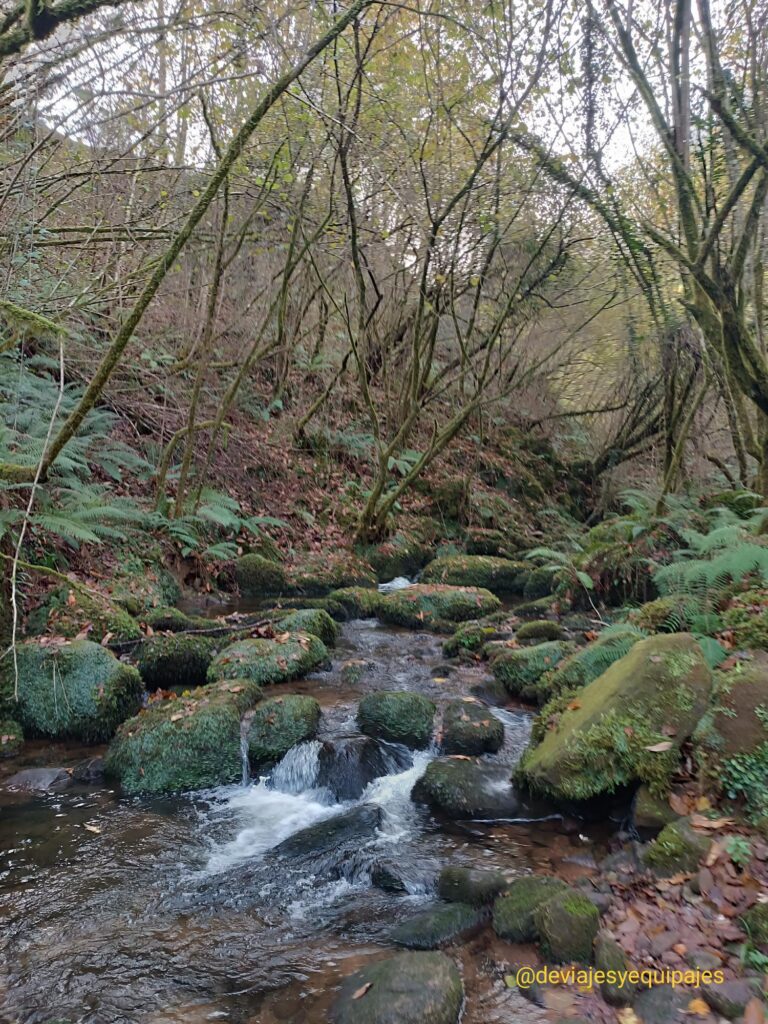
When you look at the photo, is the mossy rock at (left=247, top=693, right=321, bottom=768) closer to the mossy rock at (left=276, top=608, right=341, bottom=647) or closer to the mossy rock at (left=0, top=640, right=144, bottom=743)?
the mossy rock at (left=0, top=640, right=144, bottom=743)

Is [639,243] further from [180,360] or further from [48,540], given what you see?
[48,540]

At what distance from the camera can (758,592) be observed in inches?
217

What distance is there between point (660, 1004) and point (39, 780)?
456 centimetres

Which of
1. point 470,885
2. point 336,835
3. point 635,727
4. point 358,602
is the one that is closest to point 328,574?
point 358,602

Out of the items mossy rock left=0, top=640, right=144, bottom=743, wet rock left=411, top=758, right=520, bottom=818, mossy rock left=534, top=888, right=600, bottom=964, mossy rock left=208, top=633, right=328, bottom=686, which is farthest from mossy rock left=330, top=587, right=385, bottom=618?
mossy rock left=534, top=888, right=600, bottom=964

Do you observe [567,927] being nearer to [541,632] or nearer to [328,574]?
[541,632]

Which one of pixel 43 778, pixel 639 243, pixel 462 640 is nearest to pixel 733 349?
pixel 639 243

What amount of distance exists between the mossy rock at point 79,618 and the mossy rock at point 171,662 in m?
0.44

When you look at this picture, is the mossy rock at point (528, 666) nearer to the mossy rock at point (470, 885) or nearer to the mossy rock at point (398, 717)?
the mossy rock at point (398, 717)

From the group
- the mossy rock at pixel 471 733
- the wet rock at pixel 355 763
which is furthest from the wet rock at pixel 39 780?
the mossy rock at pixel 471 733

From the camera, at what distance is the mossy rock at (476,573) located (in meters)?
12.2

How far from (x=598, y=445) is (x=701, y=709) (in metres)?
15.9

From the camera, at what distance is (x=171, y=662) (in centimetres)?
681

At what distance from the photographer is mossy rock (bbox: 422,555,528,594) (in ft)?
40.1
